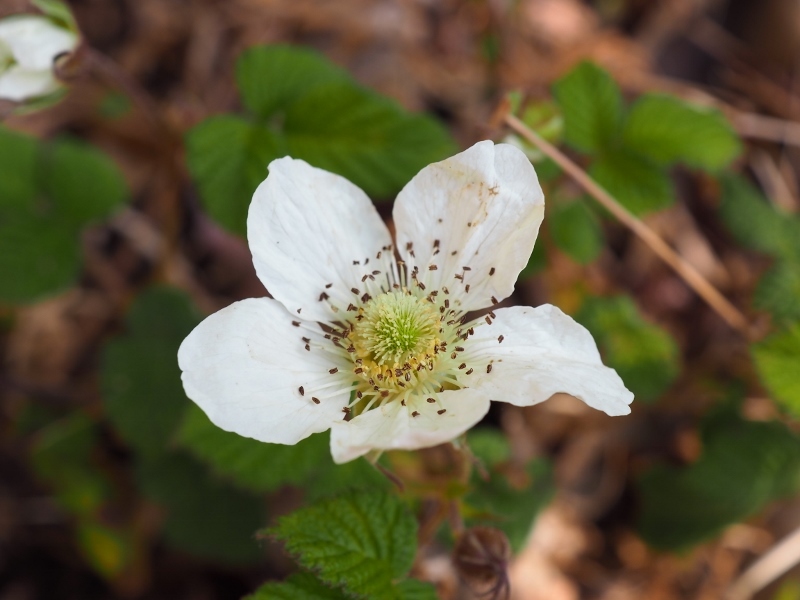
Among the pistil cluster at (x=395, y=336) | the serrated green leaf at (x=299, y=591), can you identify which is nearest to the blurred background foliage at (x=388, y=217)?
the serrated green leaf at (x=299, y=591)

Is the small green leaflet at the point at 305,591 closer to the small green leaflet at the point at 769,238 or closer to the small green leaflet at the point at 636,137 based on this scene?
the small green leaflet at the point at 636,137

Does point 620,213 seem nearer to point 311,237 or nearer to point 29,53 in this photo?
point 311,237

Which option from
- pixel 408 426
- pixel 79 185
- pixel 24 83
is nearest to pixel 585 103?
pixel 408 426

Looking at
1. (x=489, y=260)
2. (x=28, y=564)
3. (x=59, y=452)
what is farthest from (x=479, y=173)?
(x=28, y=564)

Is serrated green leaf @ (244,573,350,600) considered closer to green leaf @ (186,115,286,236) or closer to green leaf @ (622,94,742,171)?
green leaf @ (186,115,286,236)

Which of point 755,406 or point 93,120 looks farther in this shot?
point 93,120

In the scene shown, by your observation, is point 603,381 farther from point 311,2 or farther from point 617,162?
point 311,2
